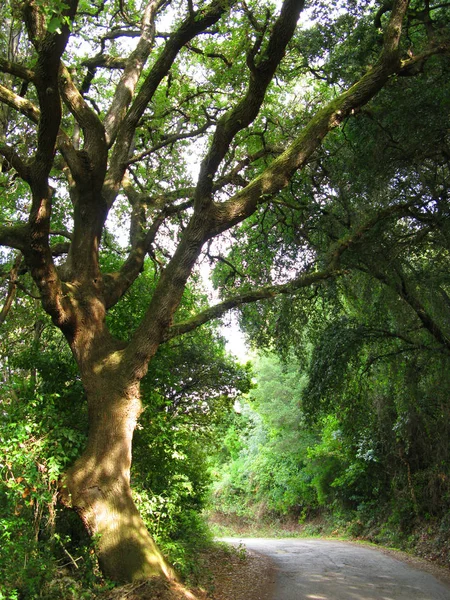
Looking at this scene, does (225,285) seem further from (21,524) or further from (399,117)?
(21,524)

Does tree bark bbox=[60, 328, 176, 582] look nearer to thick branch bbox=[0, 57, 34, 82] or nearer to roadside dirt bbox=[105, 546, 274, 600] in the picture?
roadside dirt bbox=[105, 546, 274, 600]

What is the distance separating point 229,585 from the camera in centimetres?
966

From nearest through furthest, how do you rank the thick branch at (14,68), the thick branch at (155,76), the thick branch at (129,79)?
the thick branch at (14,68), the thick branch at (155,76), the thick branch at (129,79)

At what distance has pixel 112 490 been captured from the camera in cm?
666

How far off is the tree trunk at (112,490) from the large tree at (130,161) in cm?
1

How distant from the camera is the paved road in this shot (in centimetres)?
852

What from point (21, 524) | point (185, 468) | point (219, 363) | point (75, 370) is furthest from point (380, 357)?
point (21, 524)

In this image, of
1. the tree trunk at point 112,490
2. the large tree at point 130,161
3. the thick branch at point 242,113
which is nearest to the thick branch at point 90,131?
the large tree at point 130,161

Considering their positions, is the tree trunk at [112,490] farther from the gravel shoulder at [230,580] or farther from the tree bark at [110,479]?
the gravel shoulder at [230,580]

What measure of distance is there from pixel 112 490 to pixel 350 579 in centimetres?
584

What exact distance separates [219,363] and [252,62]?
8.44 meters

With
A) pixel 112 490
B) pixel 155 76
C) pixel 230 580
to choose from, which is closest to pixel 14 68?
pixel 155 76

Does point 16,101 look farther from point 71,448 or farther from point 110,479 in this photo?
point 110,479

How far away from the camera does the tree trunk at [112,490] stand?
20.6ft
